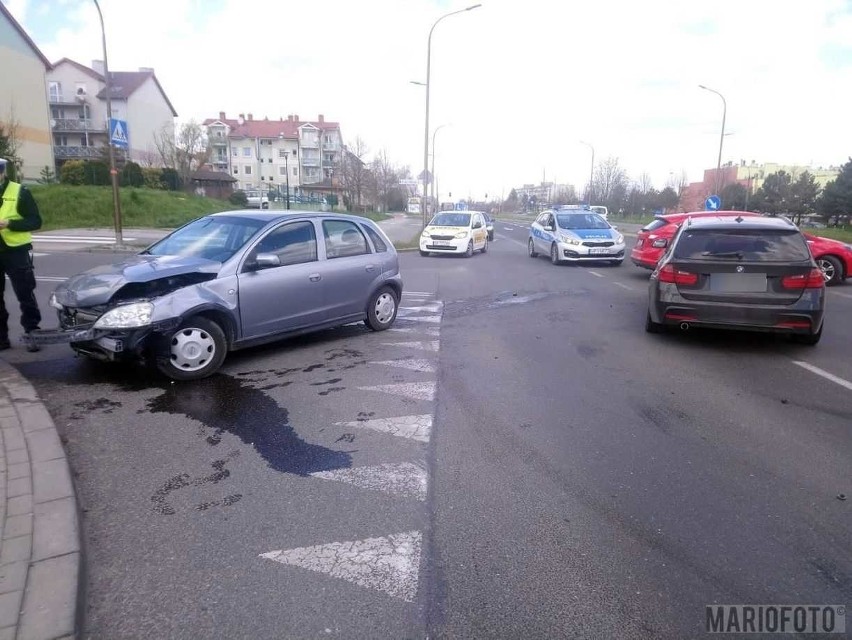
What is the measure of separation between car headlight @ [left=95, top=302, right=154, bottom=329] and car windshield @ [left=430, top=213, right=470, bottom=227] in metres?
17.2

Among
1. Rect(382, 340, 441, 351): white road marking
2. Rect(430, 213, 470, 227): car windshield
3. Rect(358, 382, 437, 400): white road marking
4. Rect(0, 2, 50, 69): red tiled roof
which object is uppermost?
Rect(0, 2, 50, 69): red tiled roof

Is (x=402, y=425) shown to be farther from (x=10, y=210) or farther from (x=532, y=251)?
(x=532, y=251)

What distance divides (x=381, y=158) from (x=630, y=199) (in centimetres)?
2889

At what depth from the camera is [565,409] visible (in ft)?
17.0

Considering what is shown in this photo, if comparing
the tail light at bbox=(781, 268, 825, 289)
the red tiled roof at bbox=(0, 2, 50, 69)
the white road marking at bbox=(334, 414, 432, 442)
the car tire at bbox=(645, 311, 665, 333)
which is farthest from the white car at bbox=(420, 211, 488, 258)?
the red tiled roof at bbox=(0, 2, 50, 69)

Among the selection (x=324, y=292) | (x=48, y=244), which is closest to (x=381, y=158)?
(x=48, y=244)

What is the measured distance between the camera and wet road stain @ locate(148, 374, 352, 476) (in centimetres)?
409

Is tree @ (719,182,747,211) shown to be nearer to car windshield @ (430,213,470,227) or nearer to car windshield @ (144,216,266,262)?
car windshield @ (430,213,470,227)

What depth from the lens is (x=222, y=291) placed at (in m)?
5.91

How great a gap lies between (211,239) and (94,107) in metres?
65.9

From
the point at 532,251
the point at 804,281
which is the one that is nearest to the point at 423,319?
the point at 804,281

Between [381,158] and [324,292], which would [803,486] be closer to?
[324,292]

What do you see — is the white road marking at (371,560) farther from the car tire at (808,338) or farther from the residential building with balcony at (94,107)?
the residential building with balcony at (94,107)

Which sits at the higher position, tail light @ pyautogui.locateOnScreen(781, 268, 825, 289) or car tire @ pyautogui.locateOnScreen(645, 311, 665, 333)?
tail light @ pyautogui.locateOnScreen(781, 268, 825, 289)
